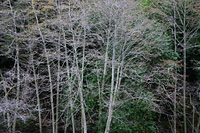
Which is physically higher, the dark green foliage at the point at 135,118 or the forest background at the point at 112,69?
the forest background at the point at 112,69

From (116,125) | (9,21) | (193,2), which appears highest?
(193,2)

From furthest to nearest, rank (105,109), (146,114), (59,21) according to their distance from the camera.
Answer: (105,109), (146,114), (59,21)

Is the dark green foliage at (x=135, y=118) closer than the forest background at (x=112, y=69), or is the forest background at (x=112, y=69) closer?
the forest background at (x=112, y=69)

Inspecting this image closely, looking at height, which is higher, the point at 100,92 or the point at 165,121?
the point at 100,92

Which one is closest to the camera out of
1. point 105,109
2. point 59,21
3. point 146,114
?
point 59,21

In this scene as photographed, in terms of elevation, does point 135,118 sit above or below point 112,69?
below

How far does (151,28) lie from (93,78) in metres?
3.29

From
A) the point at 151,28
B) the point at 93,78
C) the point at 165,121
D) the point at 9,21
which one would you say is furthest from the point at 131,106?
the point at 9,21

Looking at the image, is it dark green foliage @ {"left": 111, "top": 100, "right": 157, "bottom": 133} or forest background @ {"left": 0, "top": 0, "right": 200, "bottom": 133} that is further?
dark green foliage @ {"left": 111, "top": 100, "right": 157, "bottom": 133}

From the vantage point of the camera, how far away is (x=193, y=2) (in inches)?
250

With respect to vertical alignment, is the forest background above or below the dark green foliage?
above

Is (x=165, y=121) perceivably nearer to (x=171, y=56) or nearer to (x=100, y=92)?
(x=171, y=56)

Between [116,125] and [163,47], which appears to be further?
[163,47]

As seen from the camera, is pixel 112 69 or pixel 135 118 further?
pixel 135 118
